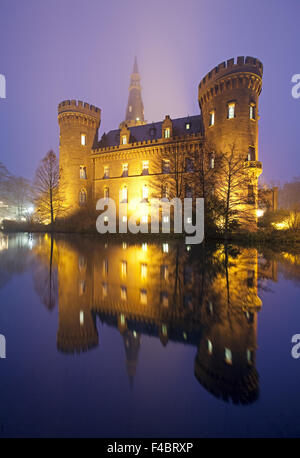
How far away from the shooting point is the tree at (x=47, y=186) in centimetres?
3012

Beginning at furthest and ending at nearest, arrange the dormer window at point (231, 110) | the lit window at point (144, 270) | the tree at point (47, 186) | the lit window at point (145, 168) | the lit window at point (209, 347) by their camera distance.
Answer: the lit window at point (145, 168)
the tree at point (47, 186)
the dormer window at point (231, 110)
the lit window at point (144, 270)
the lit window at point (209, 347)

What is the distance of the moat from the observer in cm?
178

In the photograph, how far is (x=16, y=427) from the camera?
1733 millimetres

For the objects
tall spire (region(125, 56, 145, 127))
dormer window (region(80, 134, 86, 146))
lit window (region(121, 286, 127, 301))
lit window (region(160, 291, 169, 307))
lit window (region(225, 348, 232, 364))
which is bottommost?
lit window (region(225, 348, 232, 364))

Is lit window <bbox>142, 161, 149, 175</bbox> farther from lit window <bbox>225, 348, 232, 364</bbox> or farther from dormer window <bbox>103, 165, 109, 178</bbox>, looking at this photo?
lit window <bbox>225, 348, 232, 364</bbox>

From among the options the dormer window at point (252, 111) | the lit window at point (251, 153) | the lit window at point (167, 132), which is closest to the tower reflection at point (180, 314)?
the lit window at point (251, 153)

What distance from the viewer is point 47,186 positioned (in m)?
30.6

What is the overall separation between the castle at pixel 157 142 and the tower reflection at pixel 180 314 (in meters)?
17.7

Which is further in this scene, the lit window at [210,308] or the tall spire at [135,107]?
the tall spire at [135,107]

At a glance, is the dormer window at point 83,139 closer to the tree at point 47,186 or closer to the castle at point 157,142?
the castle at point 157,142

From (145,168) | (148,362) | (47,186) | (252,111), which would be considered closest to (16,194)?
(47,186)

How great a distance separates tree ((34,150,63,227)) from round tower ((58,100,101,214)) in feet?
9.38

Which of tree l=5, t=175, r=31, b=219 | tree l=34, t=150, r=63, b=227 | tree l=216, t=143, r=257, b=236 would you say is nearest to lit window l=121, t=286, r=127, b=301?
tree l=216, t=143, r=257, b=236
